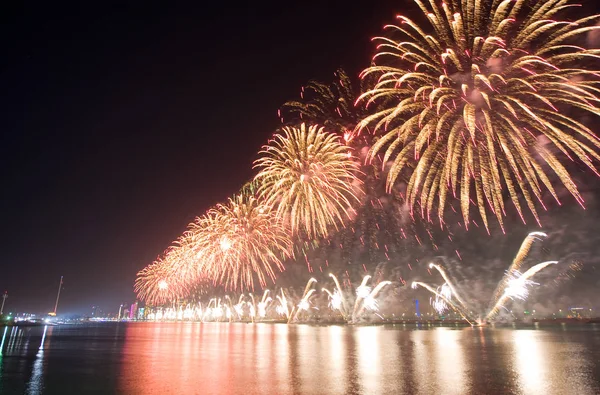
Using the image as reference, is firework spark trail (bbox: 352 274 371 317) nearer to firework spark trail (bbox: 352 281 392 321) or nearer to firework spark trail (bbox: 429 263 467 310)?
firework spark trail (bbox: 352 281 392 321)

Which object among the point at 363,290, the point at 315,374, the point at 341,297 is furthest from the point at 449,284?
the point at 315,374

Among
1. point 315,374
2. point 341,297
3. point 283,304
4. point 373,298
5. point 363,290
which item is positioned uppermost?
point 363,290

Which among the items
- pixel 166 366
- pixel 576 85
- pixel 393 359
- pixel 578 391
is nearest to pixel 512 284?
pixel 576 85

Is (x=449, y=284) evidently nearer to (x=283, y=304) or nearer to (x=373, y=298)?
→ (x=373, y=298)

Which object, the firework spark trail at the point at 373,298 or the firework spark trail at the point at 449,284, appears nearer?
the firework spark trail at the point at 449,284

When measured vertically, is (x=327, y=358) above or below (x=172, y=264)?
below

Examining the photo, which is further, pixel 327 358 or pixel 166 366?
pixel 327 358

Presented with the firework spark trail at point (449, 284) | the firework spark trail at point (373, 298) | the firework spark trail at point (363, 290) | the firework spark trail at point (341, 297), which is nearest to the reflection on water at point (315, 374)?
the firework spark trail at point (449, 284)

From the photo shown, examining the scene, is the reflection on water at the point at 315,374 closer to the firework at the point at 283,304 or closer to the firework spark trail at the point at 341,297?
the firework spark trail at the point at 341,297

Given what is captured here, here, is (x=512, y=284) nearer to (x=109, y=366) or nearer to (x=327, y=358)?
(x=327, y=358)

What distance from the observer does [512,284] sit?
3841cm

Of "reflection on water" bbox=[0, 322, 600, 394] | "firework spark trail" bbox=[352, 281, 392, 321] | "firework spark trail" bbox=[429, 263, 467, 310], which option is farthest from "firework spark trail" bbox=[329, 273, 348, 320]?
"reflection on water" bbox=[0, 322, 600, 394]

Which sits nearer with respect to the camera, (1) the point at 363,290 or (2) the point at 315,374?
(2) the point at 315,374

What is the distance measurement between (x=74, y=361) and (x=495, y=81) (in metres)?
25.7
